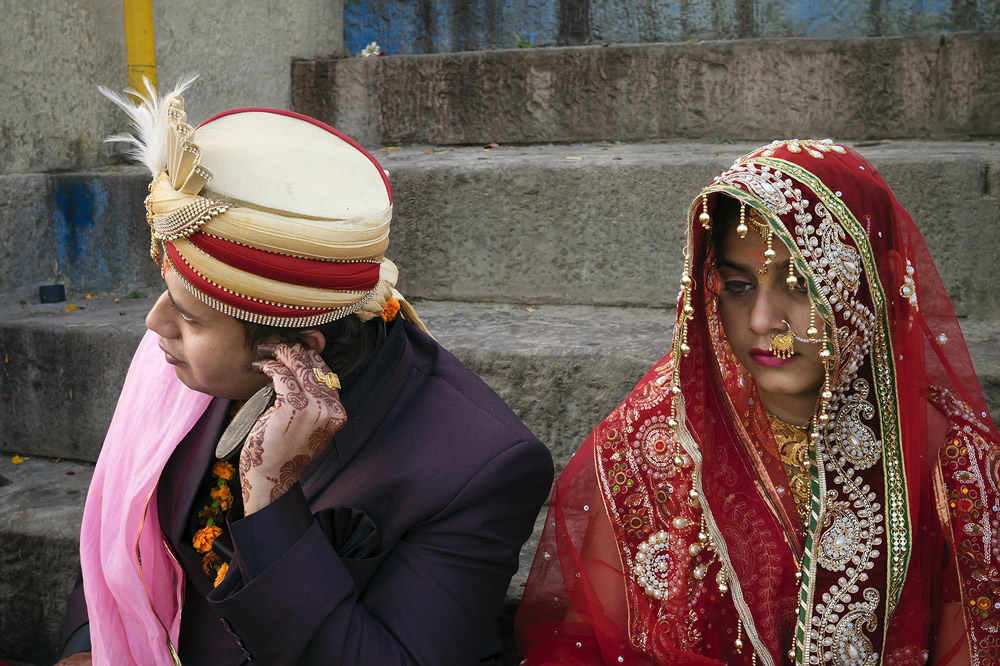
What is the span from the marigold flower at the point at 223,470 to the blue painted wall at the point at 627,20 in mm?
3550

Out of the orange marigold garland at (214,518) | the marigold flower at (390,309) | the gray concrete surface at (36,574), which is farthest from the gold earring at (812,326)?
the gray concrete surface at (36,574)

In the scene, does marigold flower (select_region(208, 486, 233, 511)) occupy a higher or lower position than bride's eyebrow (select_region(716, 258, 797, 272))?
lower

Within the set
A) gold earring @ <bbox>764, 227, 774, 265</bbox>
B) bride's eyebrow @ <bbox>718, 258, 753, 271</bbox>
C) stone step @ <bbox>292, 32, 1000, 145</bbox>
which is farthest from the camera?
stone step @ <bbox>292, 32, 1000, 145</bbox>

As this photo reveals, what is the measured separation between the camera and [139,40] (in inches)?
168

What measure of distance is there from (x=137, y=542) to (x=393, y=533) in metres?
0.68

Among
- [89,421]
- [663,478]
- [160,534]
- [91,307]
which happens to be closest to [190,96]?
[91,307]

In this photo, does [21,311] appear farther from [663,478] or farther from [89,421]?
[663,478]

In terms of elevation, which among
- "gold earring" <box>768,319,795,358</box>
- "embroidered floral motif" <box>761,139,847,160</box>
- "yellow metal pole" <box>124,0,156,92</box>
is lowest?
"gold earring" <box>768,319,795,358</box>

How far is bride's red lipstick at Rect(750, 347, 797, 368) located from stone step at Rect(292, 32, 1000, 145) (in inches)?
91.1

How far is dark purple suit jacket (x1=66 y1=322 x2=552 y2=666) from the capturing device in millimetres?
1751

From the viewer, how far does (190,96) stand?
15.2ft

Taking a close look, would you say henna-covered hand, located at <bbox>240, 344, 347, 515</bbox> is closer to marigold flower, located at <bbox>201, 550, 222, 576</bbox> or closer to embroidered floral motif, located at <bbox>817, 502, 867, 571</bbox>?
marigold flower, located at <bbox>201, 550, 222, 576</bbox>

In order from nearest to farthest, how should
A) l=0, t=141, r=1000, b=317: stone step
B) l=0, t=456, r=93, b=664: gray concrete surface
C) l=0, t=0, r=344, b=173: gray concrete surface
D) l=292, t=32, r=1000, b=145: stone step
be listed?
l=0, t=456, r=93, b=664: gray concrete surface, l=0, t=141, r=1000, b=317: stone step, l=292, t=32, r=1000, b=145: stone step, l=0, t=0, r=344, b=173: gray concrete surface

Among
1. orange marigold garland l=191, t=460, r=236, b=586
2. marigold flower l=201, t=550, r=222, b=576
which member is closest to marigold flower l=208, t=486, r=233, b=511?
orange marigold garland l=191, t=460, r=236, b=586
